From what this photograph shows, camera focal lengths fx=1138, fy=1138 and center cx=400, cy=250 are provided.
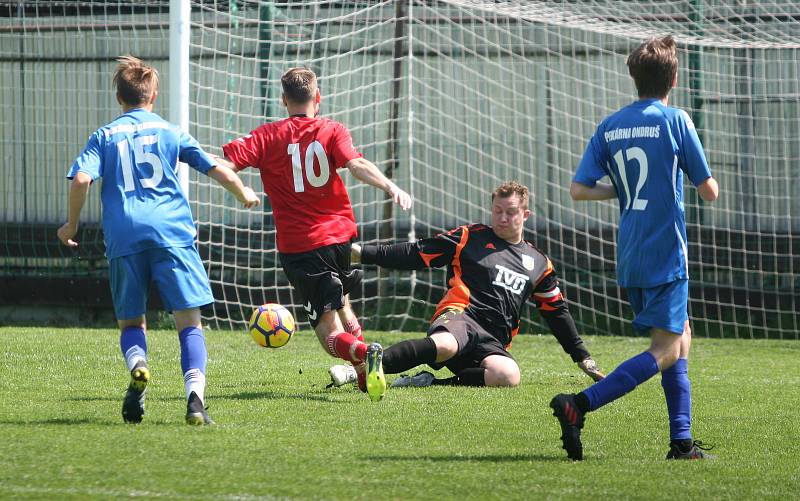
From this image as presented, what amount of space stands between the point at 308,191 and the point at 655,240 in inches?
92.5

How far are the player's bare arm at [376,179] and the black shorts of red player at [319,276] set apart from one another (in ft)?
1.55

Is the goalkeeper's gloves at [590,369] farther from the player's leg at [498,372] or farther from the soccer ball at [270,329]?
the soccer ball at [270,329]

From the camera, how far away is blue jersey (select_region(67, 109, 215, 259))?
5172 millimetres

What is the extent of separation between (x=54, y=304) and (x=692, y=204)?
6585mm

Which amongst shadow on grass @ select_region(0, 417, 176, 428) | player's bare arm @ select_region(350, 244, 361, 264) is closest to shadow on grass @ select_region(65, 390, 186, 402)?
shadow on grass @ select_region(0, 417, 176, 428)

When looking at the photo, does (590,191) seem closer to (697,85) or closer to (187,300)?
(187,300)

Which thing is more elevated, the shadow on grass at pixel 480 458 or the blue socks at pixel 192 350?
the blue socks at pixel 192 350

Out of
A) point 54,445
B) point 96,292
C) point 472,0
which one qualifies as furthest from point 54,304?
point 54,445

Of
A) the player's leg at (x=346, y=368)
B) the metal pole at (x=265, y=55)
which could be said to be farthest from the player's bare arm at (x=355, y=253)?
the metal pole at (x=265, y=55)

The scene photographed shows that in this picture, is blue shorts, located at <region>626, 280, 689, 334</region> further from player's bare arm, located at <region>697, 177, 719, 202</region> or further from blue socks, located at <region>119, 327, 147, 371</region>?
blue socks, located at <region>119, 327, 147, 371</region>

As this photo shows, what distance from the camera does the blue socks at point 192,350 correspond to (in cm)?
519

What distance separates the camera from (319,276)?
20.6ft

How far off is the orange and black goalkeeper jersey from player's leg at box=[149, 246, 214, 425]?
1740 millimetres

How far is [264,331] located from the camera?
6.56 meters
